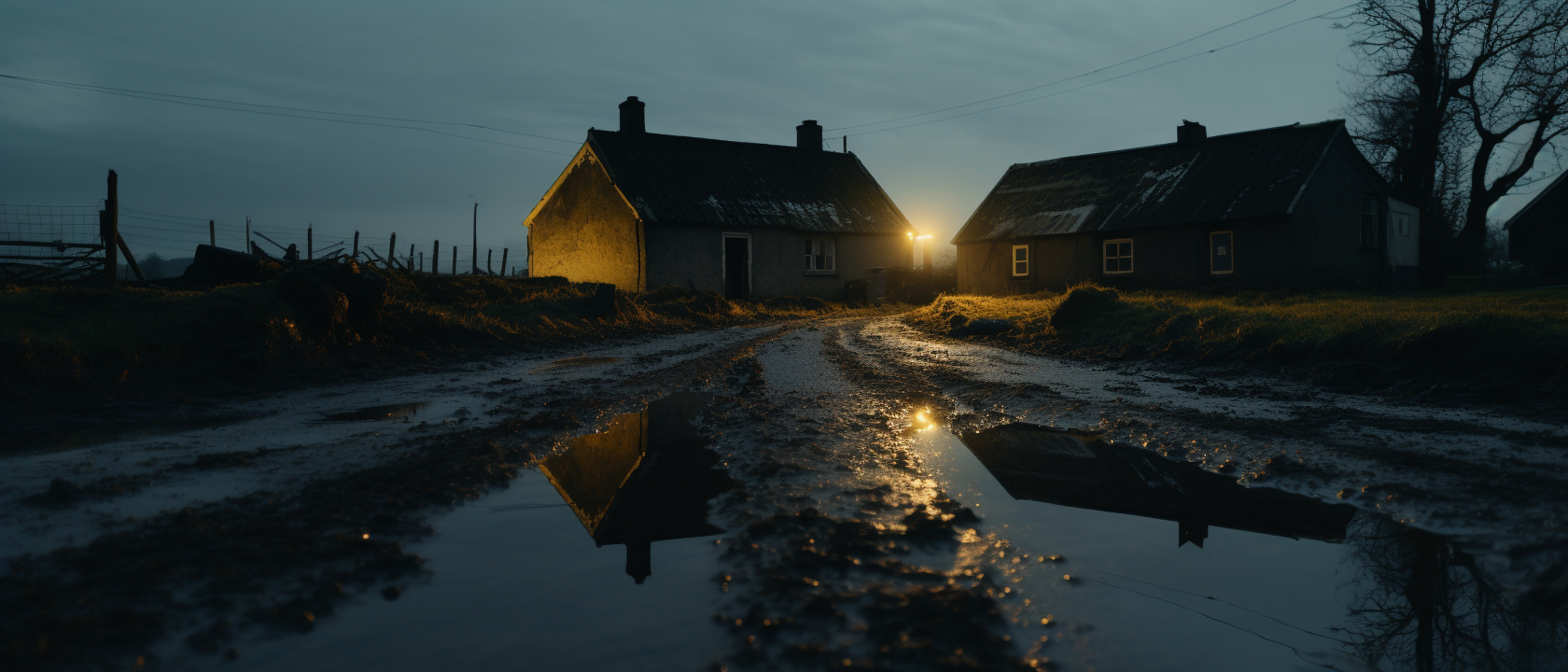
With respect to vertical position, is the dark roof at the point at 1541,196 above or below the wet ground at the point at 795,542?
above

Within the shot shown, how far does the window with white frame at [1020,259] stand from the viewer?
93.5 feet

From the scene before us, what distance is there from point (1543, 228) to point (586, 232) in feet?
125

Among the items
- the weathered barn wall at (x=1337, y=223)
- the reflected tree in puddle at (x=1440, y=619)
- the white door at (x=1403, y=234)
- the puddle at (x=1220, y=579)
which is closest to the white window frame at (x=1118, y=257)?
the weathered barn wall at (x=1337, y=223)

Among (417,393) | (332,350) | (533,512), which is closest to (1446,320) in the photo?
(533,512)

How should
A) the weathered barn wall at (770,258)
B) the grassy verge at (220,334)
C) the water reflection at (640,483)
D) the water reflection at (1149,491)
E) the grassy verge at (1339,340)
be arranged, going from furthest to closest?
the weathered barn wall at (770,258), the grassy verge at (220,334), the grassy verge at (1339,340), the water reflection at (1149,491), the water reflection at (640,483)

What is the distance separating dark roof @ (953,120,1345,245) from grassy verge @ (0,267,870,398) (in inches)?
704

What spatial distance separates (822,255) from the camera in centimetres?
3075

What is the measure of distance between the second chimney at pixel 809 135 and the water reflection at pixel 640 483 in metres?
30.2

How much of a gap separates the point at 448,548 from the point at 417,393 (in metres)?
4.95

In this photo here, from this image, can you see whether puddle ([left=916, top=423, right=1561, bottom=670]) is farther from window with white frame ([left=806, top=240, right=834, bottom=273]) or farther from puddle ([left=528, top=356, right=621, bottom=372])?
window with white frame ([left=806, top=240, right=834, bottom=273])

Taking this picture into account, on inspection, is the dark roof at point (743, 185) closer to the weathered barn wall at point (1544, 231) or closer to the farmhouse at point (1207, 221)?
the farmhouse at point (1207, 221)

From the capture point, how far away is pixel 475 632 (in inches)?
95.8

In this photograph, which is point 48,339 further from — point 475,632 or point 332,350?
point 475,632

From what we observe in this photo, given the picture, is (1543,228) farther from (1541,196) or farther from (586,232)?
(586,232)
